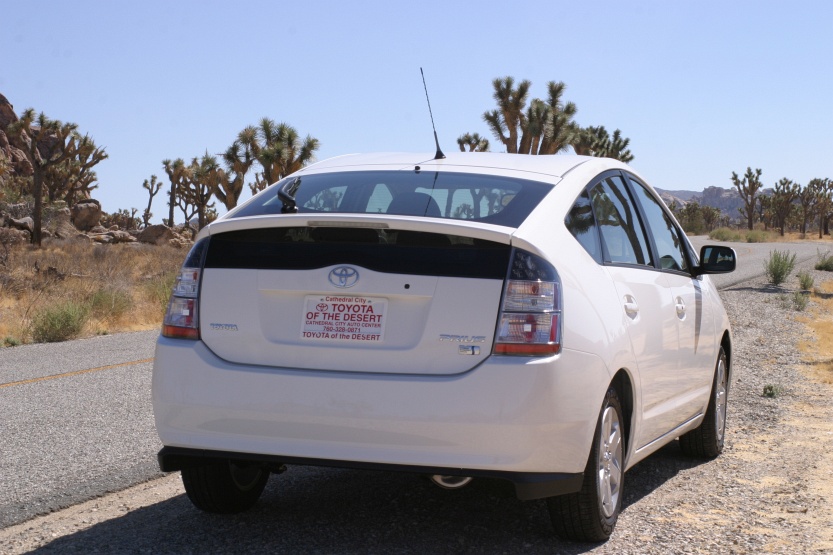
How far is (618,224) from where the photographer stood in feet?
17.3

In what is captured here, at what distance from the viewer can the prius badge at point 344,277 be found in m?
4.12

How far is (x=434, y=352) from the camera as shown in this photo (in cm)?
399

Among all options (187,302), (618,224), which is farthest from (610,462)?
(187,302)

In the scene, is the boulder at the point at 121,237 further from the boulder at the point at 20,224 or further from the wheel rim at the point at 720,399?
the wheel rim at the point at 720,399

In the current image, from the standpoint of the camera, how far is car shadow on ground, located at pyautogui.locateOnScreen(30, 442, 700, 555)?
4.49 m

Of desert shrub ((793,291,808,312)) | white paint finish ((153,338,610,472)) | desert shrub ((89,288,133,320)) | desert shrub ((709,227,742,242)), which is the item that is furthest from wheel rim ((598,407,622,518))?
desert shrub ((709,227,742,242))

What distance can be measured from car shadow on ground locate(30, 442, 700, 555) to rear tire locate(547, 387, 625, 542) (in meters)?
0.10

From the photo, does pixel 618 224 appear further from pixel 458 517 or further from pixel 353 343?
pixel 353 343

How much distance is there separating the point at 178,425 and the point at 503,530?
1553 millimetres

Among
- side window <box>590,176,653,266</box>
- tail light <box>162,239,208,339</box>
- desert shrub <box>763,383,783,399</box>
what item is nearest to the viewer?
tail light <box>162,239,208,339</box>

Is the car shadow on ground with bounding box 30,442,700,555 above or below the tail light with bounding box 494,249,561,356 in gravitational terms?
below

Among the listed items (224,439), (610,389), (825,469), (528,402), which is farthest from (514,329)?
(825,469)

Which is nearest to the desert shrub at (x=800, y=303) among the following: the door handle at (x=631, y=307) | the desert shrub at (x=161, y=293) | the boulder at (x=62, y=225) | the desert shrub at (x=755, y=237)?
the desert shrub at (x=161, y=293)

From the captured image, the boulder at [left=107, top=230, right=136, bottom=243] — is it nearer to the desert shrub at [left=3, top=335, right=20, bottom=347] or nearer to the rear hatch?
the desert shrub at [left=3, top=335, right=20, bottom=347]
